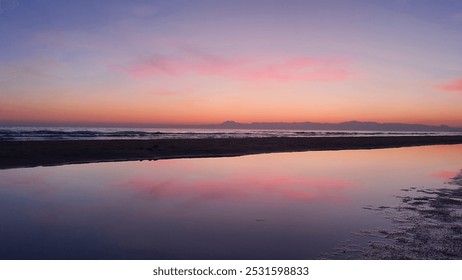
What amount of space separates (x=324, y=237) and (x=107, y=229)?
538cm

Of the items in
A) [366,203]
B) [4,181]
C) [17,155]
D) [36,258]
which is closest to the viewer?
[36,258]

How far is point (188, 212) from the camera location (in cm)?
1168

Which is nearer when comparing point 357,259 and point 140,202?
point 357,259

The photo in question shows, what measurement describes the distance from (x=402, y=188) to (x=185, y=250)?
465 inches

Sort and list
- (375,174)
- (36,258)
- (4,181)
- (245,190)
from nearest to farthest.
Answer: (36,258)
(245,190)
(4,181)
(375,174)

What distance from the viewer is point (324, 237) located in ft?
29.9

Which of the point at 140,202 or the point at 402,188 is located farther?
the point at 402,188

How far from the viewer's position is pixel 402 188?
1642 cm

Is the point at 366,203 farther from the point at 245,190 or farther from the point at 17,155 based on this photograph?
the point at 17,155

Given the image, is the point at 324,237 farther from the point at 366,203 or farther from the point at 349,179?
the point at 349,179

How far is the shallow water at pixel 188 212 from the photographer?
8.18m

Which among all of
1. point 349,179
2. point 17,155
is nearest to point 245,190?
point 349,179

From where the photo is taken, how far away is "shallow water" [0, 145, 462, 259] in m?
8.18

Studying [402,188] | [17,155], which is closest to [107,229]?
[402,188]
